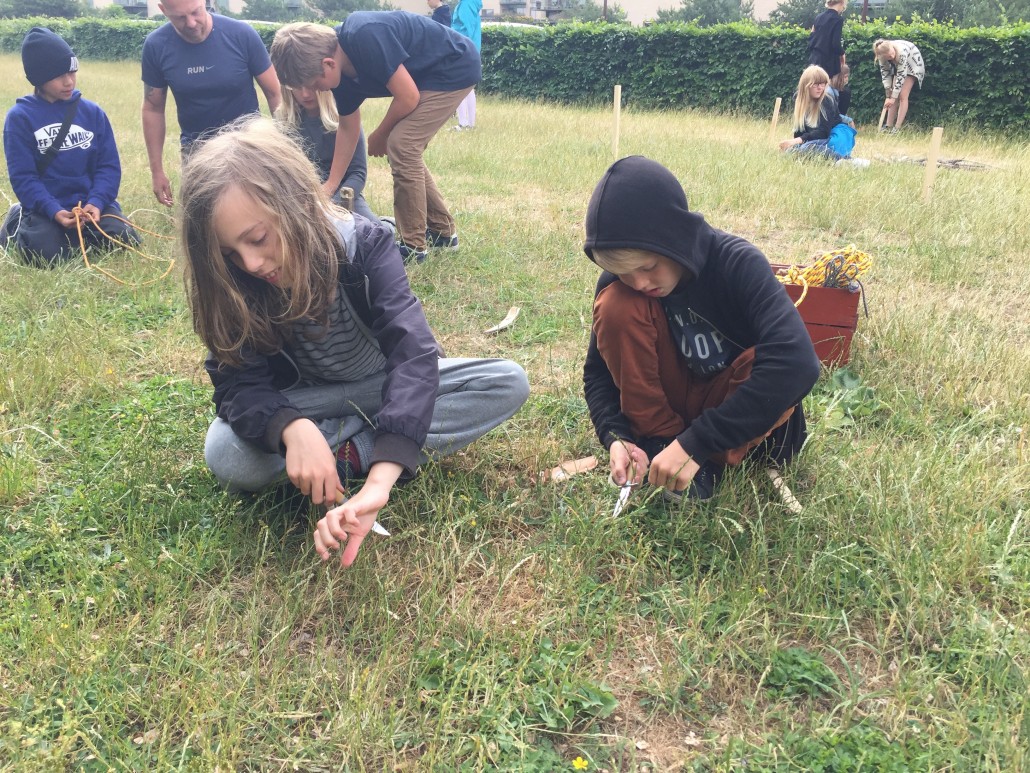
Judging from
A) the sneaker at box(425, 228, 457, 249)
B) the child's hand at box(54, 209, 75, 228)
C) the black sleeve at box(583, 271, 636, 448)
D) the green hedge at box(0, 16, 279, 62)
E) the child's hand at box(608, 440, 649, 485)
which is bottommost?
the green hedge at box(0, 16, 279, 62)

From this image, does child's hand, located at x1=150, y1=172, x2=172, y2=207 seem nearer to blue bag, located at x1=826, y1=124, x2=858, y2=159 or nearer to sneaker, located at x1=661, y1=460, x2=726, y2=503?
sneaker, located at x1=661, y1=460, x2=726, y2=503

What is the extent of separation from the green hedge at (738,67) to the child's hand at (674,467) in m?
12.5

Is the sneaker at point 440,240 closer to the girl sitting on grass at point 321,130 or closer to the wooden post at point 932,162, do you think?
the girl sitting on grass at point 321,130

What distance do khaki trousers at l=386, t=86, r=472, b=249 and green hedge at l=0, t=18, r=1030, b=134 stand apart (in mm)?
10421

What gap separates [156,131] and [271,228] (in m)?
3.85

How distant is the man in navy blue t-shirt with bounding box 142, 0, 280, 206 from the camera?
195 inches

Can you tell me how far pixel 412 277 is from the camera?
4.76 meters

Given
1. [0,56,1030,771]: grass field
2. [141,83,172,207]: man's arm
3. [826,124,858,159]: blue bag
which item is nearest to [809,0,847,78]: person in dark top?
[826,124,858,159]: blue bag

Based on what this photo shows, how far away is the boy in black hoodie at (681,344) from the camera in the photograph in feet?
6.85

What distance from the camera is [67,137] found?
17.0ft

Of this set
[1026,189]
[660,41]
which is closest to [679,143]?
[1026,189]

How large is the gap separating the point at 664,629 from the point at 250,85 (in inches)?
181

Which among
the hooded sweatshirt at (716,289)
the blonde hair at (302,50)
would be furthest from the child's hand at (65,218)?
the hooded sweatshirt at (716,289)

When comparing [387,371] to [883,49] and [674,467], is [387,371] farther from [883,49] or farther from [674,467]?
[883,49]
